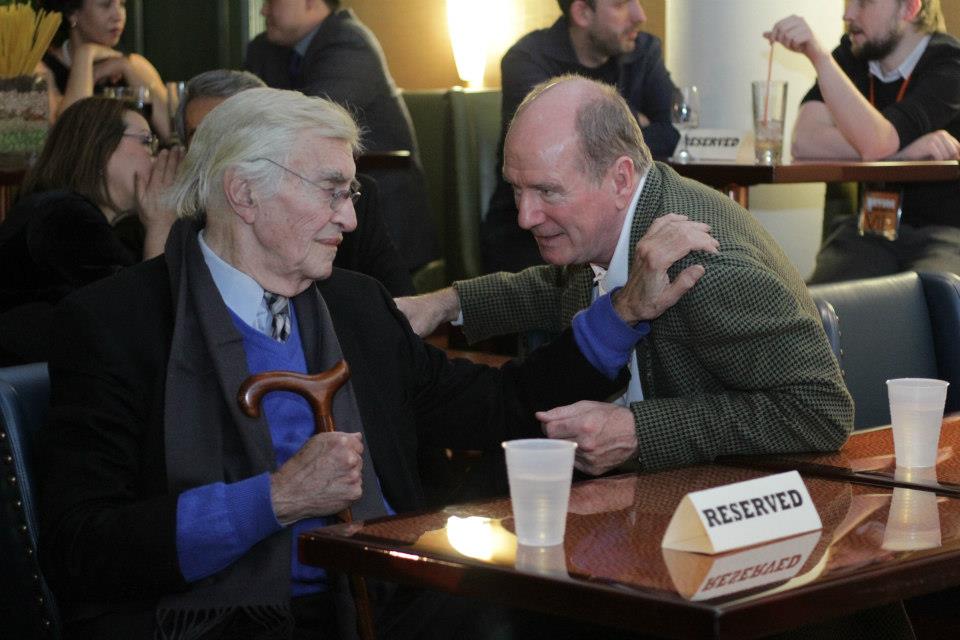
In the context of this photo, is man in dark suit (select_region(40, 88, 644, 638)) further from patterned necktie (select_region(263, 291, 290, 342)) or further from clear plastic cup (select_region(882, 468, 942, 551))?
clear plastic cup (select_region(882, 468, 942, 551))

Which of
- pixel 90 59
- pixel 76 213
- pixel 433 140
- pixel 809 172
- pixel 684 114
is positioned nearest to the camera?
pixel 76 213

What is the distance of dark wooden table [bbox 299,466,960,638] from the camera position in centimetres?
125

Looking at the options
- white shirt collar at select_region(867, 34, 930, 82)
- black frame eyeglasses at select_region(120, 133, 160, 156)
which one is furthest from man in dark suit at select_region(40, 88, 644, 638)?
white shirt collar at select_region(867, 34, 930, 82)

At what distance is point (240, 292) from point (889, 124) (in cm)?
294

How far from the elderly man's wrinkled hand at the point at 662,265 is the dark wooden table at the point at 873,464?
9.3 inches

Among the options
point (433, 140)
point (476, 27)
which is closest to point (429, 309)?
point (433, 140)

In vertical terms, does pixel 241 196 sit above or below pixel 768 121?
above

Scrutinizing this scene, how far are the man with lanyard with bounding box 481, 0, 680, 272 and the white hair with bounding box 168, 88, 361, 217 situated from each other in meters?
2.37

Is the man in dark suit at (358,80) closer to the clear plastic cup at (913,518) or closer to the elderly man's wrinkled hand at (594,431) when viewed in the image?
the elderly man's wrinkled hand at (594,431)

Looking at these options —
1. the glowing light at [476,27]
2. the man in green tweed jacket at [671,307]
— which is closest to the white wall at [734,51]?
the glowing light at [476,27]

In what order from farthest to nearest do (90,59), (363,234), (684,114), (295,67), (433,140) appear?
(433,140)
(90,59)
(295,67)
(684,114)
(363,234)

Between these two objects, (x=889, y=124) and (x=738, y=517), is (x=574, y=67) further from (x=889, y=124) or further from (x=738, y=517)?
(x=738, y=517)

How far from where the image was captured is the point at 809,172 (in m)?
3.94

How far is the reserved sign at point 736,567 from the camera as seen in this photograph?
1284mm
